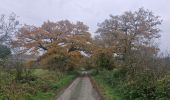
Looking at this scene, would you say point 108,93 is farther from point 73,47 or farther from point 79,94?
point 73,47

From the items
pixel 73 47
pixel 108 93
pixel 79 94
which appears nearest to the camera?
pixel 79 94

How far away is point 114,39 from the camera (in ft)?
205

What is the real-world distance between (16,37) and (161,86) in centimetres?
5320

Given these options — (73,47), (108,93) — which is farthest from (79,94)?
(73,47)

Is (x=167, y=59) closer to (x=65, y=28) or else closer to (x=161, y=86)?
(x=161, y=86)

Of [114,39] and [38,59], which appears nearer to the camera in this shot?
[114,39]

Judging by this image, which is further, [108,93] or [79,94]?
[108,93]

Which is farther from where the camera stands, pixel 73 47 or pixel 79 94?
pixel 73 47

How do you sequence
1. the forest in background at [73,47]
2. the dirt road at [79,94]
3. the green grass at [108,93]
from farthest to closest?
the forest in background at [73,47] → the dirt road at [79,94] → the green grass at [108,93]

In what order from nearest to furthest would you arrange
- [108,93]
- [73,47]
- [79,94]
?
[79,94] < [108,93] < [73,47]

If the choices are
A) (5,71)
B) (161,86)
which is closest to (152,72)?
(161,86)

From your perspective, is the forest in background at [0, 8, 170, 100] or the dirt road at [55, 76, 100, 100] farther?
the forest in background at [0, 8, 170, 100]

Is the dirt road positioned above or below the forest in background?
below

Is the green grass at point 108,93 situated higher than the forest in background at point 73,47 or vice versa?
the forest in background at point 73,47
